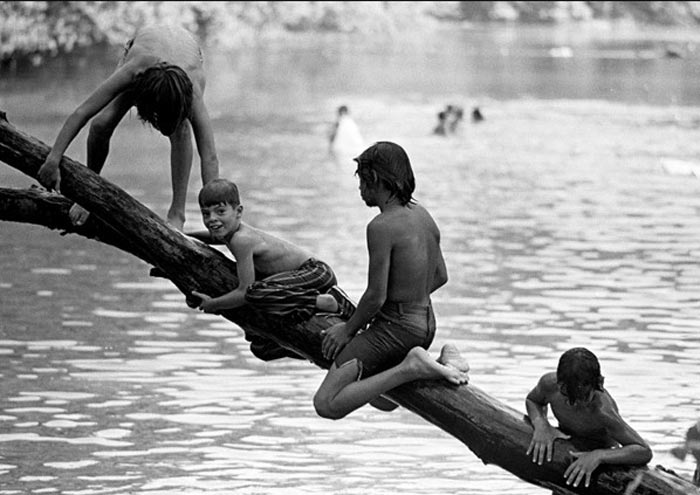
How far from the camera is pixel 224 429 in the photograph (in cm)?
1192

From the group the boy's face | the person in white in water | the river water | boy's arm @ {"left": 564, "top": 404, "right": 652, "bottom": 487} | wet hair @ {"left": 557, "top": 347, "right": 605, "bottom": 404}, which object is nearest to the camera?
wet hair @ {"left": 557, "top": 347, "right": 605, "bottom": 404}

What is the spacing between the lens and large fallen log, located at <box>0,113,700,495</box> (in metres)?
8.01

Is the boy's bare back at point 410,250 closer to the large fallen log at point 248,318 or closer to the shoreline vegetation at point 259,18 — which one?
the large fallen log at point 248,318

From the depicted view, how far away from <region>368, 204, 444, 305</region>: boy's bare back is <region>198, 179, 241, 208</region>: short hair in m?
0.74

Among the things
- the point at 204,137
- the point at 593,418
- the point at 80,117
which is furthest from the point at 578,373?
the point at 80,117

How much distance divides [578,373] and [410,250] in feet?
3.01

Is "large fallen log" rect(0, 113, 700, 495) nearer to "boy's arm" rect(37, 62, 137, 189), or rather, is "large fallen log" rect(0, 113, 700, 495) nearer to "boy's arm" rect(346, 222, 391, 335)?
"boy's arm" rect(37, 62, 137, 189)

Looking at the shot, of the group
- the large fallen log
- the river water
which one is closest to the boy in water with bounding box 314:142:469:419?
the large fallen log

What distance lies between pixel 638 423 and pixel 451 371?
4.36 m

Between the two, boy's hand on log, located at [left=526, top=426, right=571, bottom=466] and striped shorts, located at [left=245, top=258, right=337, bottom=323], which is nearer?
boy's hand on log, located at [left=526, top=426, right=571, bottom=466]

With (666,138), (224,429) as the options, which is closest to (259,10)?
(666,138)

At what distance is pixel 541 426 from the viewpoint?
805cm

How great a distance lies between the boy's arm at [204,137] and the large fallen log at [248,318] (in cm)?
40

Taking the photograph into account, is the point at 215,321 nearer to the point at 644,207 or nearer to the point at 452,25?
the point at 644,207
